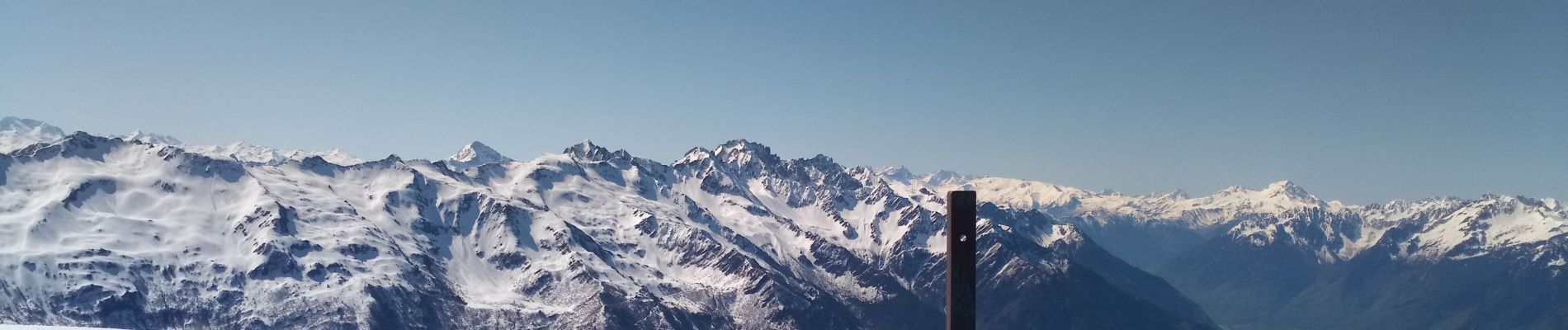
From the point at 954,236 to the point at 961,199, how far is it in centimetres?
67

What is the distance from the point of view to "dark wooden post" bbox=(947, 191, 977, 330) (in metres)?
14.6

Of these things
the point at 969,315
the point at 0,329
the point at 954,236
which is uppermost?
the point at 954,236

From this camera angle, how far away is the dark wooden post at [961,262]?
47.9 ft

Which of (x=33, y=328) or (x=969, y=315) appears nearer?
(x=969, y=315)

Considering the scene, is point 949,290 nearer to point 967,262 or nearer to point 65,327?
point 967,262

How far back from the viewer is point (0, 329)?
1812 cm

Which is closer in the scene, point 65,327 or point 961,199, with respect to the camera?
point 961,199

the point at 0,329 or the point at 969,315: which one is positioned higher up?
the point at 969,315

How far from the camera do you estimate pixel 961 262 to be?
48.9ft

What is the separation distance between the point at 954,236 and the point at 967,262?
0.44 meters

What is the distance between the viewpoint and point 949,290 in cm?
1507

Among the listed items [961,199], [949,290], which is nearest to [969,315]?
[949,290]

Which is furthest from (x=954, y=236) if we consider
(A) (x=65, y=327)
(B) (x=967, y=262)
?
(A) (x=65, y=327)

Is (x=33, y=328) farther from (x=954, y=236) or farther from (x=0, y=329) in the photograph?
(x=954, y=236)
